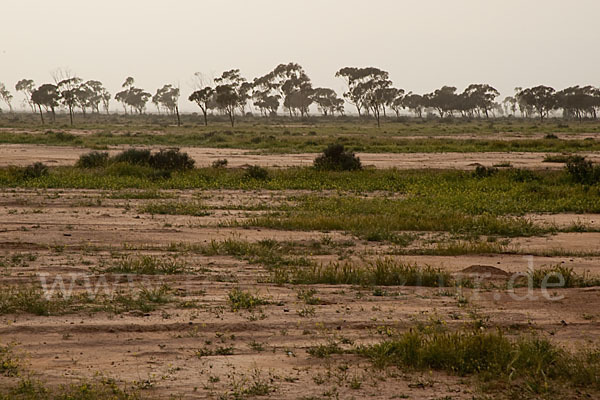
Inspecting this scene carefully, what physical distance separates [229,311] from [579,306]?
4269mm

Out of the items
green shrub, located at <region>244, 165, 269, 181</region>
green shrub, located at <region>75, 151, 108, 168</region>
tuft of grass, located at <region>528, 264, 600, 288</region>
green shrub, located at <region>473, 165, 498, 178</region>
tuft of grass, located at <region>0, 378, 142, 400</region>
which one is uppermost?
green shrub, located at <region>75, 151, 108, 168</region>

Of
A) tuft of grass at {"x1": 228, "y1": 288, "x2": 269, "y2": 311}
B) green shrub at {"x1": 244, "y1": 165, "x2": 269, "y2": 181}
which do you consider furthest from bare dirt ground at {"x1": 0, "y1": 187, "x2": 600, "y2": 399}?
green shrub at {"x1": 244, "y1": 165, "x2": 269, "y2": 181}

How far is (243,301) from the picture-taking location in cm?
698

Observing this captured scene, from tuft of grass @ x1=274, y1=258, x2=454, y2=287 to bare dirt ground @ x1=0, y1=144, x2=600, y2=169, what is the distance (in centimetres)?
1549

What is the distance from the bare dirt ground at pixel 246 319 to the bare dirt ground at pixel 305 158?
563 inches

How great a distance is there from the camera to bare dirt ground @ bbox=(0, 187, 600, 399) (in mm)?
5113

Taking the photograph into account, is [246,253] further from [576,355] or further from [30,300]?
[576,355]

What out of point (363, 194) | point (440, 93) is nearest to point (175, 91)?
point (440, 93)

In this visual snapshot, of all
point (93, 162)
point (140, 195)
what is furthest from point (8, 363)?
point (93, 162)

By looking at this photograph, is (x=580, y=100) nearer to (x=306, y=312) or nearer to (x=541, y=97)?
(x=541, y=97)

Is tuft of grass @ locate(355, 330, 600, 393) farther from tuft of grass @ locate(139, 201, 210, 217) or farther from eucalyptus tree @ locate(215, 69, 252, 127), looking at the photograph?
eucalyptus tree @ locate(215, 69, 252, 127)

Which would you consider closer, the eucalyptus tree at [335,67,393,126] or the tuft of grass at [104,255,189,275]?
the tuft of grass at [104,255,189,275]

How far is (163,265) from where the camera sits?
853 centimetres

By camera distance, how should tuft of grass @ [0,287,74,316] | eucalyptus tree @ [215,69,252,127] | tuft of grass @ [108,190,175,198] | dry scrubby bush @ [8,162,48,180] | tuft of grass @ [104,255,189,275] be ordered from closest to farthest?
tuft of grass @ [0,287,74,316] → tuft of grass @ [104,255,189,275] → tuft of grass @ [108,190,175,198] → dry scrubby bush @ [8,162,48,180] → eucalyptus tree @ [215,69,252,127]
